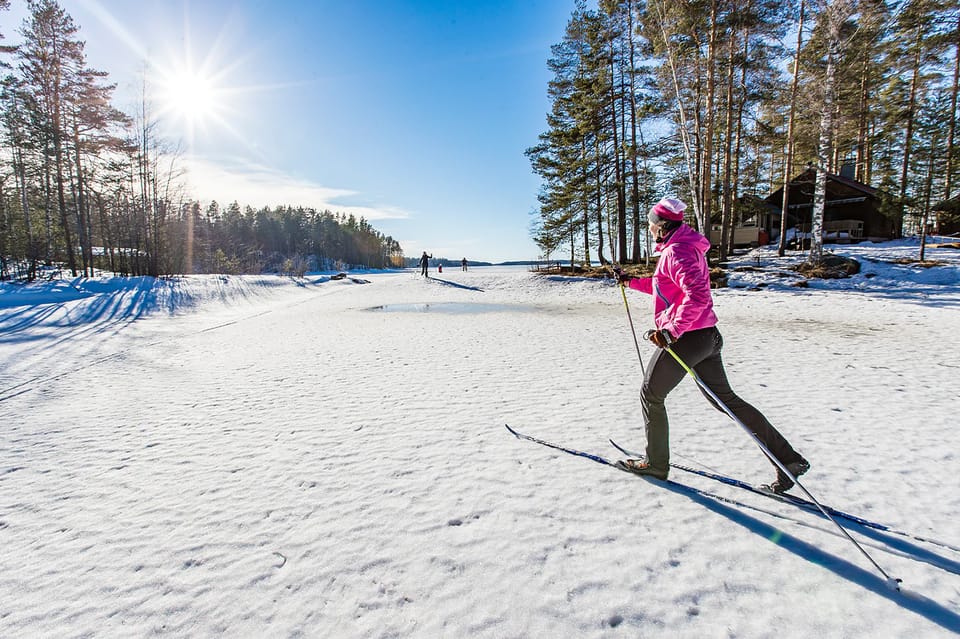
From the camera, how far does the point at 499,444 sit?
3705mm

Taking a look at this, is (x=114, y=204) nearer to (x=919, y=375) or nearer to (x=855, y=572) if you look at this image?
(x=855, y=572)

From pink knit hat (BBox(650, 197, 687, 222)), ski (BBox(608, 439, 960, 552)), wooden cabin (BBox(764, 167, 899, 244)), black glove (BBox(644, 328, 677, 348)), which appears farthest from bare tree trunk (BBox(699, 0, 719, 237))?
black glove (BBox(644, 328, 677, 348))

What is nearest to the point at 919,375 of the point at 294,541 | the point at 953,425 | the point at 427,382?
the point at 953,425

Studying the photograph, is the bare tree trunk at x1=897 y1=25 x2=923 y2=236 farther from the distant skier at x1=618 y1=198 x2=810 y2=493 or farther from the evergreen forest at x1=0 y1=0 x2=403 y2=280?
the evergreen forest at x1=0 y1=0 x2=403 y2=280

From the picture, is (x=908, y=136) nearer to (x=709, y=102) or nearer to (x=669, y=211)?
(x=709, y=102)

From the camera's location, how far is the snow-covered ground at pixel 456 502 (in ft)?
6.16

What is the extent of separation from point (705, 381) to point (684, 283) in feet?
2.59

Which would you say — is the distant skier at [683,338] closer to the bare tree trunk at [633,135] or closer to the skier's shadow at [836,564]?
Result: the skier's shadow at [836,564]

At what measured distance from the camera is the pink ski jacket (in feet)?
8.32

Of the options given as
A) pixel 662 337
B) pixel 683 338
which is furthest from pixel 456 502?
pixel 683 338

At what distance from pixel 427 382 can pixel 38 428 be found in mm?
4429

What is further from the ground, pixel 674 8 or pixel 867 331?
pixel 674 8

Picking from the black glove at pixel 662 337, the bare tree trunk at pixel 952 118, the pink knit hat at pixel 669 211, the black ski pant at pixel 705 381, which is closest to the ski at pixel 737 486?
the black ski pant at pixel 705 381

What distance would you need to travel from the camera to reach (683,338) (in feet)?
8.79
